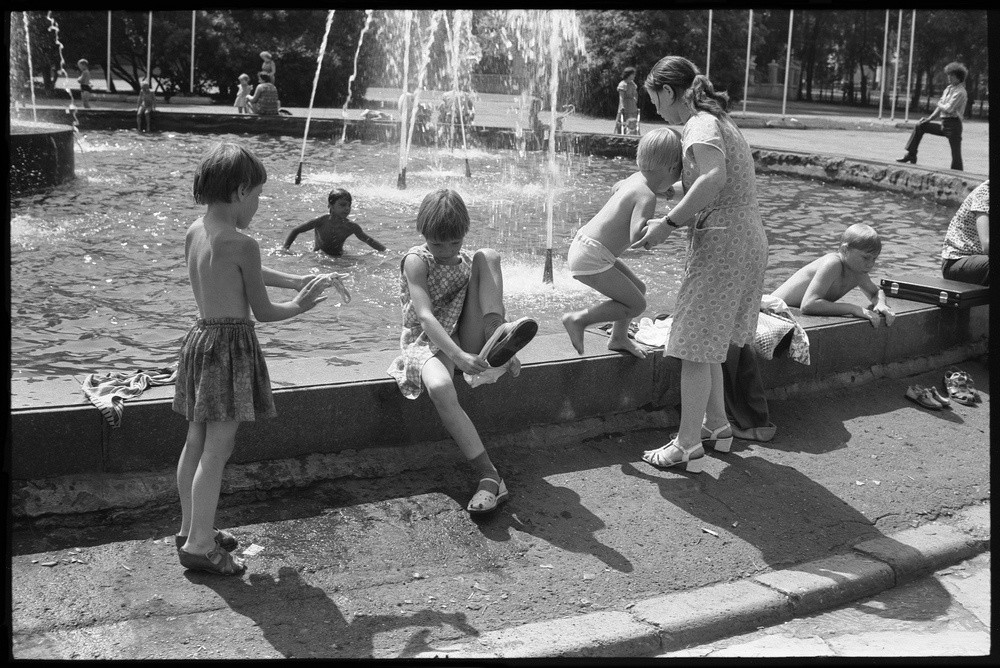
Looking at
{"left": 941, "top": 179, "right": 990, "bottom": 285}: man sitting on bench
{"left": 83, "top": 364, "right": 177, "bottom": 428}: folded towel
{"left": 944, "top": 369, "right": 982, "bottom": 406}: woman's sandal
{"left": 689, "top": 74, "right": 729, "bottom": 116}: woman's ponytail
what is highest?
{"left": 689, "top": 74, "right": 729, "bottom": 116}: woman's ponytail

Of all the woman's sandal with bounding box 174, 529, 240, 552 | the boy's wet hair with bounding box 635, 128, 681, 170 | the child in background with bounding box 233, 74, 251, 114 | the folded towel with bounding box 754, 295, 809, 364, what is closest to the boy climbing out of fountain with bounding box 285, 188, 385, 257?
the folded towel with bounding box 754, 295, 809, 364

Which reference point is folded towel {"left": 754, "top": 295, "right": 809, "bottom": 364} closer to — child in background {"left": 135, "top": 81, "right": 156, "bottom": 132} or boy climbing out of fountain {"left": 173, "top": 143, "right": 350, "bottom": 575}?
boy climbing out of fountain {"left": 173, "top": 143, "right": 350, "bottom": 575}

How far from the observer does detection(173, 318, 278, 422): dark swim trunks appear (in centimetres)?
353

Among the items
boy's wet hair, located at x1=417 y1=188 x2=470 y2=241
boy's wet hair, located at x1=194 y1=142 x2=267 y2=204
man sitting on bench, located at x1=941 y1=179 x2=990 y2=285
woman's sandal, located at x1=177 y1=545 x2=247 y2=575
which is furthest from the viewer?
man sitting on bench, located at x1=941 y1=179 x2=990 y2=285

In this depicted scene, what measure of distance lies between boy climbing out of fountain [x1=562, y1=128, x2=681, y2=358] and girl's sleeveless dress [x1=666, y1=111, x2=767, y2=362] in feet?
1.07

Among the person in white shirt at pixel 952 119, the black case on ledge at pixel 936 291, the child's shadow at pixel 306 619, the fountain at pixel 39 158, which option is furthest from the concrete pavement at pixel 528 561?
the person in white shirt at pixel 952 119

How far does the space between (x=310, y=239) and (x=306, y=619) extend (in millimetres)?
6343

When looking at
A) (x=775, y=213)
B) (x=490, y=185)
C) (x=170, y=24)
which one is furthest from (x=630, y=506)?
(x=170, y=24)

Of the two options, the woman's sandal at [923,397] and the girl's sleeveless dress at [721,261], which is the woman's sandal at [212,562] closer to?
the girl's sleeveless dress at [721,261]

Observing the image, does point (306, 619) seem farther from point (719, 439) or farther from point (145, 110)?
point (145, 110)

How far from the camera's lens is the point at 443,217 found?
4301 millimetres

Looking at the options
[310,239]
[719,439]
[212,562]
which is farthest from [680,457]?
[310,239]

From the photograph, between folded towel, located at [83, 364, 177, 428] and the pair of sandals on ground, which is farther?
the pair of sandals on ground

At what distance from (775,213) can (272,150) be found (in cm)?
827
